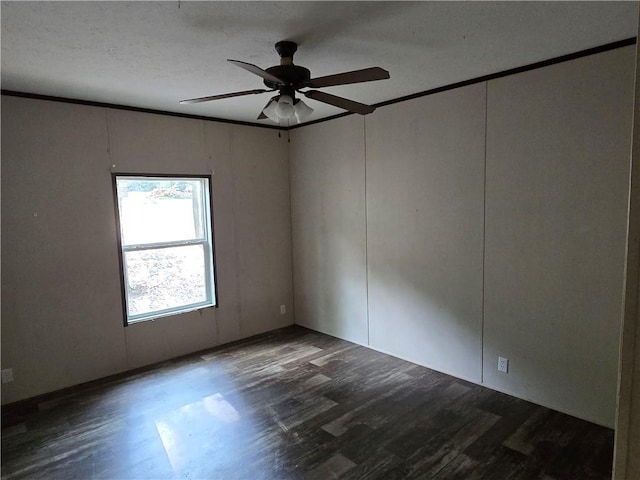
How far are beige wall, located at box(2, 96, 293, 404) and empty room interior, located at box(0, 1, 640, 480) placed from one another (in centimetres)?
2

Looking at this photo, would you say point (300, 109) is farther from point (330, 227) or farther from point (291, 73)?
point (330, 227)

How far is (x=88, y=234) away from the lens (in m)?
3.57

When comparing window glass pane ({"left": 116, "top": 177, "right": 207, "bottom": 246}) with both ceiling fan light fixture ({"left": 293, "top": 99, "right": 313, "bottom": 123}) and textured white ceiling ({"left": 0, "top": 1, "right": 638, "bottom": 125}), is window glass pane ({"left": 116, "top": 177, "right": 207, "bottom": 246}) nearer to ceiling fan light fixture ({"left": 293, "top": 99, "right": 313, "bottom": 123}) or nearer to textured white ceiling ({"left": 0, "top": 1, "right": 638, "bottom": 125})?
textured white ceiling ({"left": 0, "top": 1, "right": 638, "bottom": 125})

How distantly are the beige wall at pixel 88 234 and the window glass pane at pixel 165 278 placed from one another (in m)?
0.17

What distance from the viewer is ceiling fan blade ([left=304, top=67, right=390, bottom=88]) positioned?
1.99m

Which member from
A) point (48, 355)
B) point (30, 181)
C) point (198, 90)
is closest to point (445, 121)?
point (198, 90)

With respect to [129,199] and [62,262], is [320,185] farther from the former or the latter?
[62,262]

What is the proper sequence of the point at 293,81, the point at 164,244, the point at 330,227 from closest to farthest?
the point at 293,81 → the point at 164,244 → the point at 330,227

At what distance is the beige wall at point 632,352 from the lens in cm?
68

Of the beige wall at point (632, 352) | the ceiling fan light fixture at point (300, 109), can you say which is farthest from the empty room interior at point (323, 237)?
the beige wall at point (632, 352)

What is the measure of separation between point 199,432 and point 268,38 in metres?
2.68

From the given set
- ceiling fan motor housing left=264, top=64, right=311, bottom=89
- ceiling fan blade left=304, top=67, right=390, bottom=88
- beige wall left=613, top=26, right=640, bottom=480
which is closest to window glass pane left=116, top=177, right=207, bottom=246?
ceiling fan motor housing left=264, top=64, right=311, bottom=89

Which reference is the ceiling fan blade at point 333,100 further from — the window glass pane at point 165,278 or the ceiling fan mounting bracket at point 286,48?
the window glass pane at point 165,278

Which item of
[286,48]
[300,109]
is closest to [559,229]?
[300,109]
